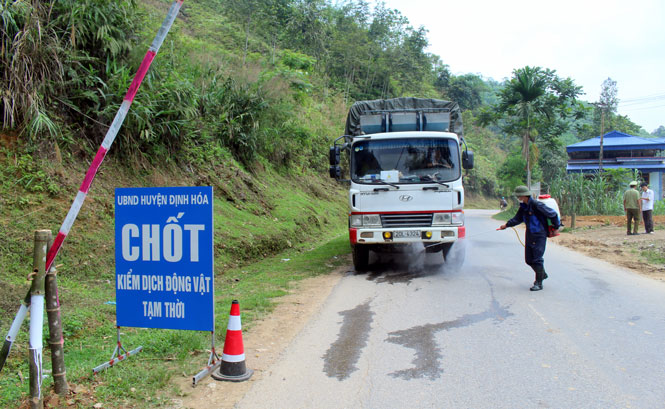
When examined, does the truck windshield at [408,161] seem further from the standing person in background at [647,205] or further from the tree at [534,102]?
the tree at [534,102]

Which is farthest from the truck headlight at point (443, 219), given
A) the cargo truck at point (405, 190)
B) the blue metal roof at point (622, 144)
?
the blue metal roof at point (622, 144)

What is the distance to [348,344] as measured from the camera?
5172 millimetres

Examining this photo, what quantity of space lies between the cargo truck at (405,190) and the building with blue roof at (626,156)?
41.2 metres

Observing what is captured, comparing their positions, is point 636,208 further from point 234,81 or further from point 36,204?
point 36,204

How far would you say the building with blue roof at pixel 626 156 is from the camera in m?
43.9

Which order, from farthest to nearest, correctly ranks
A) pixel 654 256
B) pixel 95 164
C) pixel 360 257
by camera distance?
pixel 654 256, pixel 360 257, pixel 95 164

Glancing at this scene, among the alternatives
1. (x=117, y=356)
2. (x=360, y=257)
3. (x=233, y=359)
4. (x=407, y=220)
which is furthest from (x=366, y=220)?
(x=117, y=356)

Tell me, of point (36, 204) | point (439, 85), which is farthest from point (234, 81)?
point (439, 85)

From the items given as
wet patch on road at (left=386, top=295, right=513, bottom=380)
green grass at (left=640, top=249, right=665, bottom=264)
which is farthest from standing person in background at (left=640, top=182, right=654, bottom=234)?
wet patch on road at (left=386, top=295, right=513, bottom=380)

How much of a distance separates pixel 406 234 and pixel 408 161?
1.43 meters

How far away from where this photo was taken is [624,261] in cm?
1081

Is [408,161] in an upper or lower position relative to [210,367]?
upper

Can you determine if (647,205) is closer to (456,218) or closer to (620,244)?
(620,244)

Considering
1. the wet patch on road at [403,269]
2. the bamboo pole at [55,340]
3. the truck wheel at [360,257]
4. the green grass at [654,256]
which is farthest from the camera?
the green grass at [654,256]
